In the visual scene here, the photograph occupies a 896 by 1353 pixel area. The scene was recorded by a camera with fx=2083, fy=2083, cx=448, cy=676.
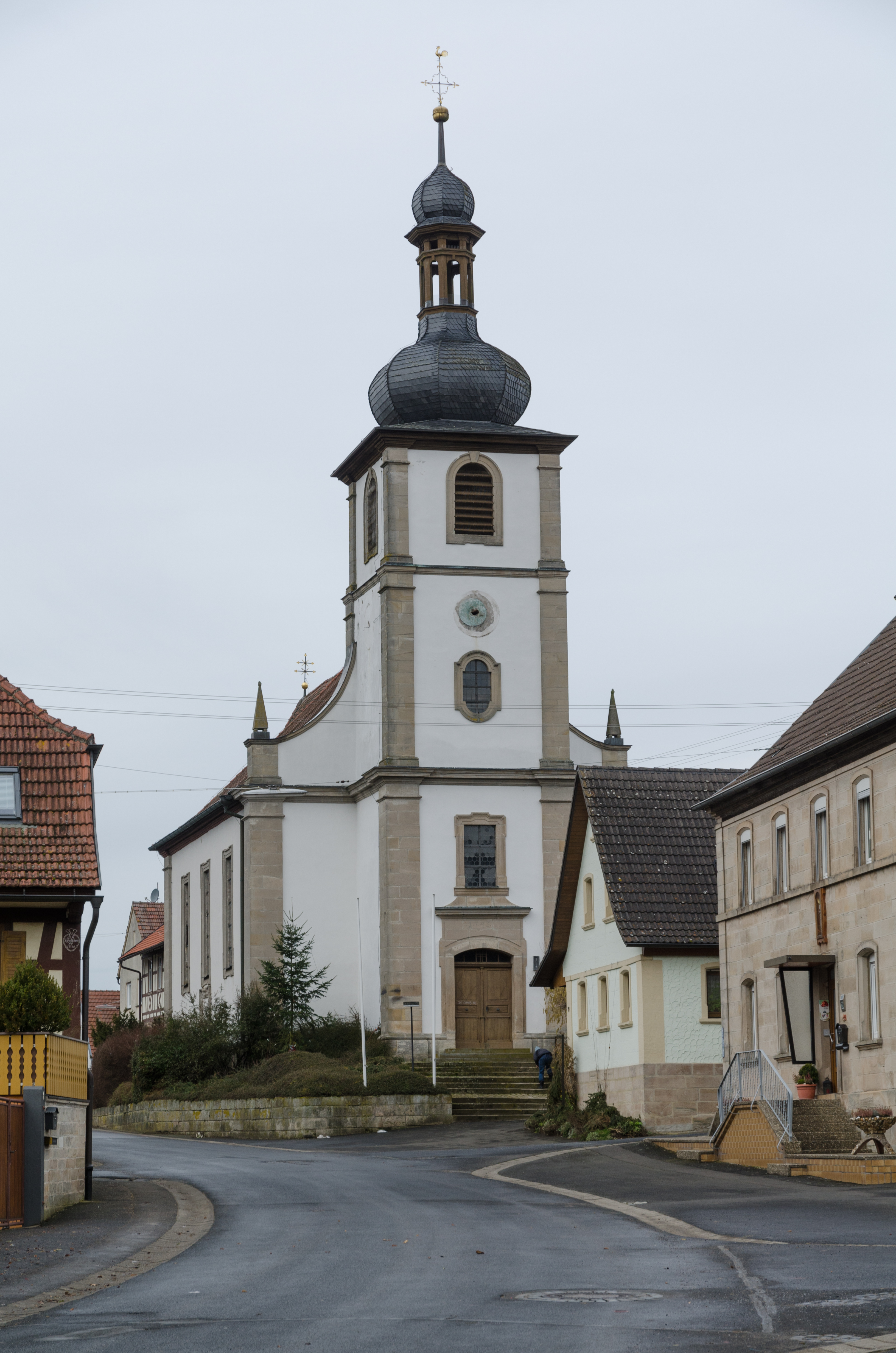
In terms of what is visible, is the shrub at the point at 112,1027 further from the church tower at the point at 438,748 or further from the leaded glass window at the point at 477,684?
the leaded glass window at the point at 477,684

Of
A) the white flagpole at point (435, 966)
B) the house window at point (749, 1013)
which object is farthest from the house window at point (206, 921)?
the house window at point (749, 1013)

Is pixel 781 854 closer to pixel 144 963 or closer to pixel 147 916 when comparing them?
pixel 144 963

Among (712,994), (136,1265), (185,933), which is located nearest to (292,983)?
(712,994)

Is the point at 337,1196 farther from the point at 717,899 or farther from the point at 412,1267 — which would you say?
the point at 717,899

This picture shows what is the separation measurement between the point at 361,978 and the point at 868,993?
940 inches

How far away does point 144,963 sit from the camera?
83.2m

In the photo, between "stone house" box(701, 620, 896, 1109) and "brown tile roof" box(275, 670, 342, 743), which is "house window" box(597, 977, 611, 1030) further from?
A: "brown tile roof" box(275, 670, 342, 743)

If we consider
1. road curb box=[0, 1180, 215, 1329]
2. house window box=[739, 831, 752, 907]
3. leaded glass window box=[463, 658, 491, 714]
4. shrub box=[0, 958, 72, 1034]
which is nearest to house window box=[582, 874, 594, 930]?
house window box=[739, 831, 752, 907]

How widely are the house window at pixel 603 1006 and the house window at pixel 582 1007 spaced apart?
3.49 feet

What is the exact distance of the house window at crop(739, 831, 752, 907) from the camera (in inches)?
1394

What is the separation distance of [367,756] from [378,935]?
4.66 meters

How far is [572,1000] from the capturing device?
42875mm

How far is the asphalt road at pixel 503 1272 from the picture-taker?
1188cm

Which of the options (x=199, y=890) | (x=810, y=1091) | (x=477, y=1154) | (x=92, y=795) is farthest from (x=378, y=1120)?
(x=199, y=890)
